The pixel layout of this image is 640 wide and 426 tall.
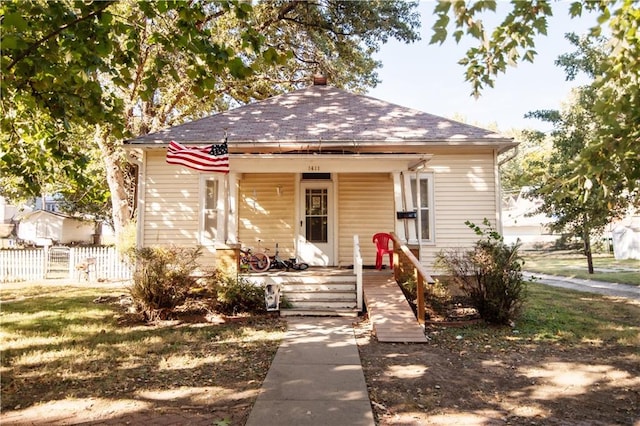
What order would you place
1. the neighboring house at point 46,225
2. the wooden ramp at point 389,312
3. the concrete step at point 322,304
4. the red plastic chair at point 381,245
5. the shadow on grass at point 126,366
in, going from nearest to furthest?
A: 1. the shadow on grass at point 126,366
2. the wooden ramp at point 389,312
3. the concrete step at point 322,304
4. the red plastic chair at point 381,245
5. the neighboring house at point 46,225

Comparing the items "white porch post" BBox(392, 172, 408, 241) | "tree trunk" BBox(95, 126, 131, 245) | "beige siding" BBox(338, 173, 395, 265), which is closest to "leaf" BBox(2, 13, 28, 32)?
"white porch post" BBox(392, 172, 408, 241)

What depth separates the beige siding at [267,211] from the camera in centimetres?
1119

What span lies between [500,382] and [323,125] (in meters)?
7.96

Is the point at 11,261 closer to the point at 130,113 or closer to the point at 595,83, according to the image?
the point at 130,113

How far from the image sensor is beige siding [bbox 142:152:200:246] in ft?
34.5

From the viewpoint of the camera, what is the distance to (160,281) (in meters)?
7.94

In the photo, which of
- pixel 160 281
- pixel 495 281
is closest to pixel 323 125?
pixel 160 281

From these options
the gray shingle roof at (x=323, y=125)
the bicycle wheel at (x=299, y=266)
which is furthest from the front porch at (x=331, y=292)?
the gray shingle roof at (x=323, y=125)

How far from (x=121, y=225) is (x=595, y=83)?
16.4m

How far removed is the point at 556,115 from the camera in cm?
1700

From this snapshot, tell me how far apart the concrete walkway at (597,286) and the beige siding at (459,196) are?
130 inches

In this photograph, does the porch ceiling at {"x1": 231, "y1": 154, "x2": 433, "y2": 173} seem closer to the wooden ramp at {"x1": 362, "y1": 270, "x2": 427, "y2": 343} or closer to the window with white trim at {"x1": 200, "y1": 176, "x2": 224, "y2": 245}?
the window with white trim at {"x1": 200, "y1": 176, "x2": 224, "y2": 245}

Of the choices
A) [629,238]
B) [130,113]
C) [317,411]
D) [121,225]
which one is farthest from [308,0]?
[629,238]

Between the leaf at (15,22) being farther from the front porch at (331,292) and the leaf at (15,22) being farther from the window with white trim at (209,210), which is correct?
the window with white trim at (209,210)
